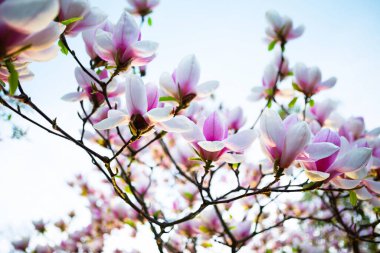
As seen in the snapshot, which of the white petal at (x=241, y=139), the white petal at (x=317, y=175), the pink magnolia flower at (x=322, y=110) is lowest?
the white petal at (x=317, y=175)

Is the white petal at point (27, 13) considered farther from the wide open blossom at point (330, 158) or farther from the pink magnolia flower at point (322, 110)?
the pink magnolia flower at point (322, 110)

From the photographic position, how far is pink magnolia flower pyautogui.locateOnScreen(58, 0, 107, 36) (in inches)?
27.1

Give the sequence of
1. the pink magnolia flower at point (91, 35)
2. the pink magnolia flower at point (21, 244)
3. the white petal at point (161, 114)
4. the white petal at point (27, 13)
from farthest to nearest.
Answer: the pink magnolia flower at point (21, 244), the pink magnolia flower at point (91, 35), the white petal at point (161, 114), the white petal at point (27, 13)

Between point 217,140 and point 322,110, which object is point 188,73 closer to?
point 217,140

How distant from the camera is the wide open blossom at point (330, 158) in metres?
0.62

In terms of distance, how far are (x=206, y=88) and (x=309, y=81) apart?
2.46ft

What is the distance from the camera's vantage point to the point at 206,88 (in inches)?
35.3

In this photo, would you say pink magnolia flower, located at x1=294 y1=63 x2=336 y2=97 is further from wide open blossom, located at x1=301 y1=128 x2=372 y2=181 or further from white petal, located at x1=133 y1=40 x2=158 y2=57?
white petal, located at x1=133 y1=40 x2=158 y2=57

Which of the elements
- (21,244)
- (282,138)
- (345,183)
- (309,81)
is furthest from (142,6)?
(21,244)

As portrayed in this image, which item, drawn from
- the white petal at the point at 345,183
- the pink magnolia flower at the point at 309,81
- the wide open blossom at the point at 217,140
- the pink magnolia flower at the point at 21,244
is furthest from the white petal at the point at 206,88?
the pink magnolia flower at the point at 21,244

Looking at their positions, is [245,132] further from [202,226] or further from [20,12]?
[202,226]

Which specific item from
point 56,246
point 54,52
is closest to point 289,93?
point 54,52

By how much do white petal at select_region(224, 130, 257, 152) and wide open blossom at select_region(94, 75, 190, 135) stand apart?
0.37ft

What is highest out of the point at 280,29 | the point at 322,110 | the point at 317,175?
the point at 280,29
